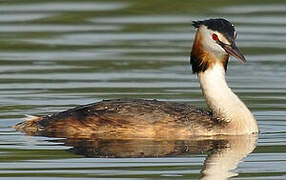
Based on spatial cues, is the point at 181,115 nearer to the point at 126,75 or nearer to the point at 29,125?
the point at 29,125

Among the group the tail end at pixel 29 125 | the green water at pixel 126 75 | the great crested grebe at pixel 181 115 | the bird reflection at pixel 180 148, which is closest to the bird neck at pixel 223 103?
the great crested grebe at pixel 181 115

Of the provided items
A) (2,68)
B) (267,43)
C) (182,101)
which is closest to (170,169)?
(182,101)

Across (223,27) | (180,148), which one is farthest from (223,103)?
(180,148)

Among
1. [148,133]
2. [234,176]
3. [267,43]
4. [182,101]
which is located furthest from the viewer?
[267,43]

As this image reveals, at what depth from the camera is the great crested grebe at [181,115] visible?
16312 millimetres

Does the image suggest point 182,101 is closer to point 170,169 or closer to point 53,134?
point 53,134

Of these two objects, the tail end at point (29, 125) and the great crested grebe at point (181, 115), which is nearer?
the great crested grebe at point (181, 115)

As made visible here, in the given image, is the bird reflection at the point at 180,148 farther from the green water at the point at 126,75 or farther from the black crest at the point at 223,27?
the black crest at the point at 223,27

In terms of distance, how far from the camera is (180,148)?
51.1ft

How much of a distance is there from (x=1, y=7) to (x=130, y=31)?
10.7 ft

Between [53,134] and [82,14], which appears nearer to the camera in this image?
[53,134]

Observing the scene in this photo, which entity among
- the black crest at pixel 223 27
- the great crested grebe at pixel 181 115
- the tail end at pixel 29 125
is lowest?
the tail end at pixel 29 125

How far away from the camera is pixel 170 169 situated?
46.3ft

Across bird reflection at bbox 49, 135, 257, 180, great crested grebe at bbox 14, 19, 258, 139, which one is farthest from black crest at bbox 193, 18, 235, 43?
bird reflection at bbox 49, 135, 257, 180
